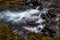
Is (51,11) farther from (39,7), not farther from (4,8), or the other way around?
(4,8)

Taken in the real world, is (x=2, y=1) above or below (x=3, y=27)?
below

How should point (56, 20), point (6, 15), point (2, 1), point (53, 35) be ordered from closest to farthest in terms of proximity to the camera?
point (53, 35) < point (56, 20) < point (6, 15) < point (2, 1)

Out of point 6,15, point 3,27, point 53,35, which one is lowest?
point 6,15

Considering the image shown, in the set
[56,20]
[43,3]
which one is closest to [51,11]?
[56,20]

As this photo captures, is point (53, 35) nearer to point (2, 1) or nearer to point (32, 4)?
point (32, 4)

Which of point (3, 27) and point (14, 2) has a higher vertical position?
point (3, 27)

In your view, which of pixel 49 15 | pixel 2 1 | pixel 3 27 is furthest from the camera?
pixel 2 1

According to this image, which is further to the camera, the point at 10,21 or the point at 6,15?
the point at 6,15

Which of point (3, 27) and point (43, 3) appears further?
point (43, 3)

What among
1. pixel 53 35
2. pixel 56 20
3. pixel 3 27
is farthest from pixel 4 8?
pixel 3 27
